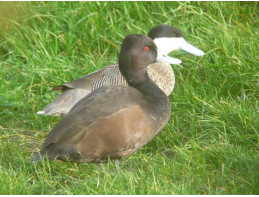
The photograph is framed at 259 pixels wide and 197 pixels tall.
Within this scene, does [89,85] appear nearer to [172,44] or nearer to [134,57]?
[134,57]

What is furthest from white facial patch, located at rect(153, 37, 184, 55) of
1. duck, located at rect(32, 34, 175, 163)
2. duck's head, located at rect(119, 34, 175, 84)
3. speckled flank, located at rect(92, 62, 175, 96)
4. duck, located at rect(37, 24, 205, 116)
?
duck, located at rect(32, 34, 175, 163)

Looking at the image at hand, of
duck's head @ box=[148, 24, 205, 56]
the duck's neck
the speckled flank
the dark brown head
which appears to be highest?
the dark brown head

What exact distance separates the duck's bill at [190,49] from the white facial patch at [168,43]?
6 centimetres

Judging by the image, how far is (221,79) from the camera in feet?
16.9

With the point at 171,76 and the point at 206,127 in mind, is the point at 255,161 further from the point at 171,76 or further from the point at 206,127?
the point at 171,76

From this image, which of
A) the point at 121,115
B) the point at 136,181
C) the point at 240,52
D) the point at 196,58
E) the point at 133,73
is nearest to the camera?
the point at 136,181

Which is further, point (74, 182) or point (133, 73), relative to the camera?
point (133, 73)

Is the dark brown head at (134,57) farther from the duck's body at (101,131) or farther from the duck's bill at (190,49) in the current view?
the duck's bill at (190,49)

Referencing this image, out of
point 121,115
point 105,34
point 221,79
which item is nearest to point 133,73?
point 121,115

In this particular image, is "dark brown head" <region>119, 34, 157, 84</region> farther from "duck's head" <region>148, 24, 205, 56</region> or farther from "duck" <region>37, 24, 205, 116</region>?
"duck's head" <region>148, 24, 205, 56</region>

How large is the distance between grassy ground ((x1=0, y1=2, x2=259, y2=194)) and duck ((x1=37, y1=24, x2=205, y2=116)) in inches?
4.8

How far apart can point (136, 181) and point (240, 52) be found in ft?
6.34

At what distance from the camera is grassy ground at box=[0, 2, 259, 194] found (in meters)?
3.87

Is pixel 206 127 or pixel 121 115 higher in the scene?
pixel 121 115
